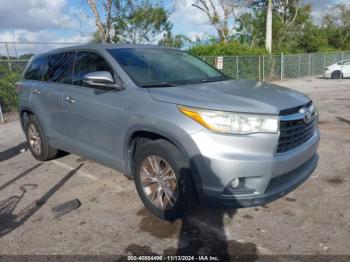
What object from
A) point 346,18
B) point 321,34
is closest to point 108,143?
point 321,34

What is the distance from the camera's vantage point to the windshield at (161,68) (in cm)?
387

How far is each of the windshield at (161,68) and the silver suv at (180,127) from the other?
1 cm

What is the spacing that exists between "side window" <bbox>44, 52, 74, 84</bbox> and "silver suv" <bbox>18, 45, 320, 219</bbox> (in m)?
0.03

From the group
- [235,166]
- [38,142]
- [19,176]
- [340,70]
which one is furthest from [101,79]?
[340,70]

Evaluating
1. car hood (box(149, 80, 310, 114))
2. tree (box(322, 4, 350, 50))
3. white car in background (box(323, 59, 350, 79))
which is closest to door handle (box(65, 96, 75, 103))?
car hood (box(149, 80, 310, 114))

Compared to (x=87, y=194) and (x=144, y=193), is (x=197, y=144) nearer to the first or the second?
(x=144, y=193)

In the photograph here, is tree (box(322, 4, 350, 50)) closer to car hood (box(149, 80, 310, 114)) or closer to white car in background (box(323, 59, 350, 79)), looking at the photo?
white car in background (box(323, 59, 350, 79))

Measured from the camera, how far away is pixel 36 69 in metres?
5.66

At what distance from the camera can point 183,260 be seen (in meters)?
2.89

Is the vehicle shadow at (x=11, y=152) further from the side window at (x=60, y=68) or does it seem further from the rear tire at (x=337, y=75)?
the rear tire at (x=337, y=75)

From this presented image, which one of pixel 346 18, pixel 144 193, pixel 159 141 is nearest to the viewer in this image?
pixel 159 141

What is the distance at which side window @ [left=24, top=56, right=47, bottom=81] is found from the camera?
5480mm

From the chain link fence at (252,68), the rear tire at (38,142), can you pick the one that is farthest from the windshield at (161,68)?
the chain link fence at (252,68)

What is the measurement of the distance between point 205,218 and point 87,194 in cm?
163
